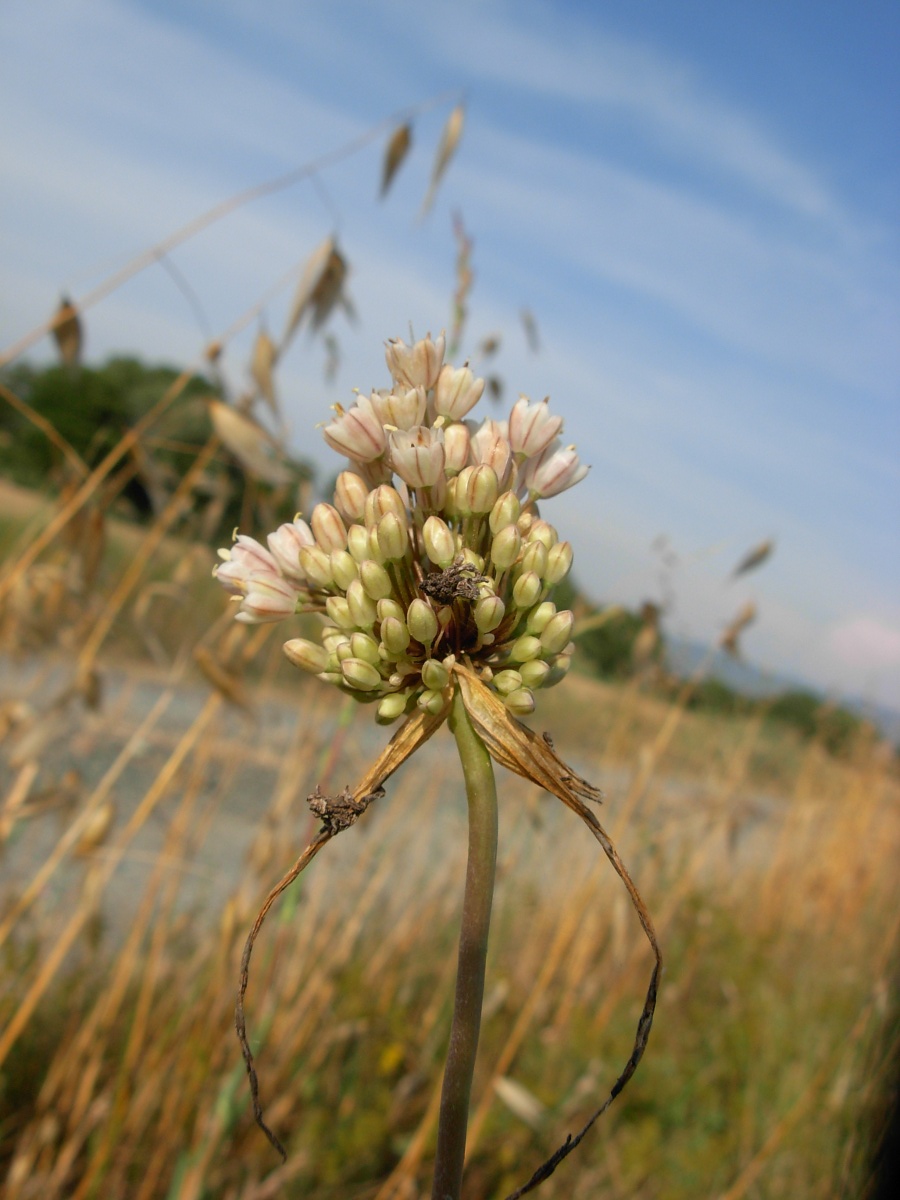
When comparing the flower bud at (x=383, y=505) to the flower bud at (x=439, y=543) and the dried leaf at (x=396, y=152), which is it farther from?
the dried leaf at (x=396, y=152)

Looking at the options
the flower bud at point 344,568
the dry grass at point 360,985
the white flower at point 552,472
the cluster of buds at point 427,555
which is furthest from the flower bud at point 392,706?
the dry grass at point 360,985

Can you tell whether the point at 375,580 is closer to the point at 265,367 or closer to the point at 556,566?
the point at 556,566

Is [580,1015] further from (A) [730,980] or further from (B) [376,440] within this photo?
(B) [376,440]

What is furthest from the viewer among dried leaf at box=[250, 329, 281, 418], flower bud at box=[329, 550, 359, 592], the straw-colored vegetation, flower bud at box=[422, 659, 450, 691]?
the straw-colored vegetation

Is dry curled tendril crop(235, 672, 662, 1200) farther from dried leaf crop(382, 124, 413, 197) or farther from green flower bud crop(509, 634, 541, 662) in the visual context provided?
dried leaf crop(382, 124, 413, 197)

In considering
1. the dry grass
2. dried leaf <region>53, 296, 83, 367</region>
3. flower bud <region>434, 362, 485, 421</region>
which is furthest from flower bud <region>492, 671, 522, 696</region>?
dried leaf <region>53, 296, 83, 367</region>

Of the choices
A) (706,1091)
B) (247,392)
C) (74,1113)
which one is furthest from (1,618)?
(706,1091)

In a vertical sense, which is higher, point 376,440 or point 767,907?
point 376,440
